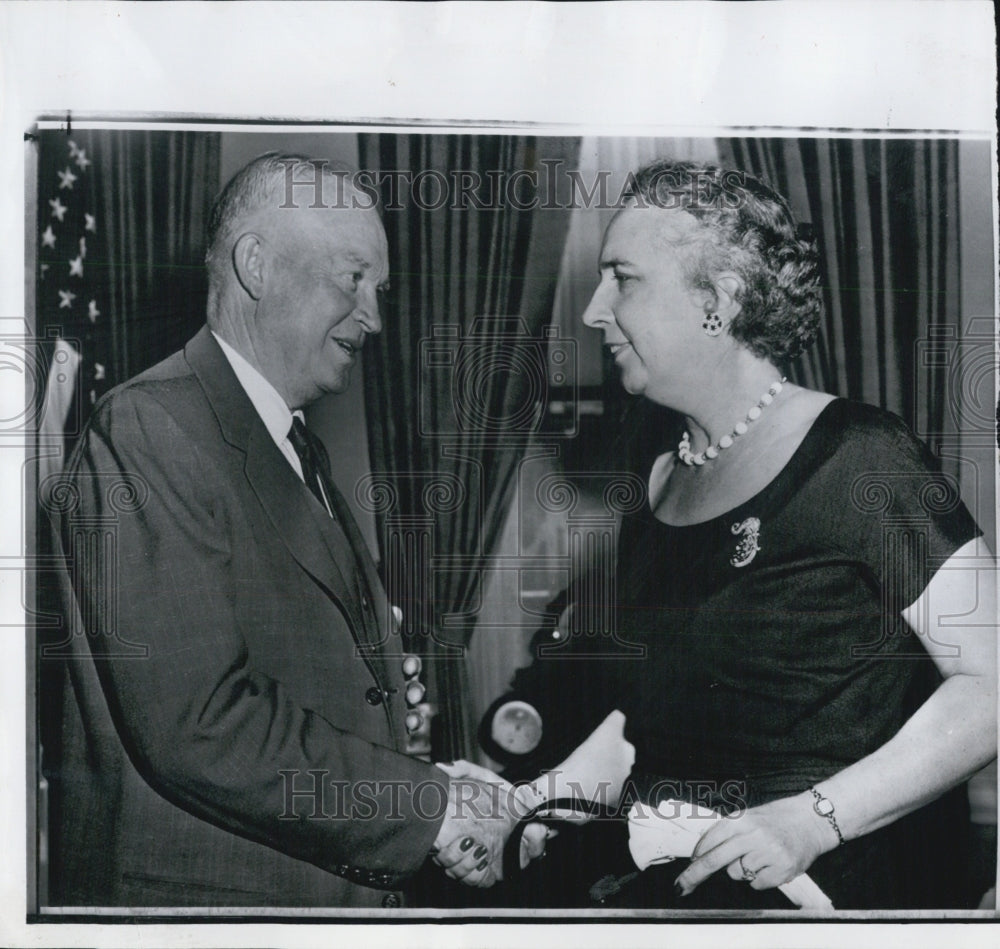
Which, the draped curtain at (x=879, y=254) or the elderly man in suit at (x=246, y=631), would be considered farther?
the draped curtain at (x=879, y=254)

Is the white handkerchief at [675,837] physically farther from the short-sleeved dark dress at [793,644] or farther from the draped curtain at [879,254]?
the draped curtain at [879,254]

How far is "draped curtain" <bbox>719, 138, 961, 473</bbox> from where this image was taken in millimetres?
2588

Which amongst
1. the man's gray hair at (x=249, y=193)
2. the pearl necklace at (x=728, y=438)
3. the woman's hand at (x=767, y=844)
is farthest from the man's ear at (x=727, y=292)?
the woman's hand at (x=767, y=844)

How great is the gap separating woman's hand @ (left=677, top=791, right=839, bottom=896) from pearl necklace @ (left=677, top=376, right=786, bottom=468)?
0.84 metres

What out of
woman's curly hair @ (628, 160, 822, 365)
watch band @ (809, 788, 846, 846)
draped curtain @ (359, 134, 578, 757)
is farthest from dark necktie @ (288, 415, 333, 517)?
watch band @ (809, 788, 846, 846)

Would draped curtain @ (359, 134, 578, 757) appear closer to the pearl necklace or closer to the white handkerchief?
the pearl necklace

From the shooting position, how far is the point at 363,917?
2.55 metres

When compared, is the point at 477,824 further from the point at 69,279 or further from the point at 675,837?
the point at 69,279

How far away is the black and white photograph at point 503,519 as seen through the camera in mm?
2523

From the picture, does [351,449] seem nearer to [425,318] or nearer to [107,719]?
[425,318]

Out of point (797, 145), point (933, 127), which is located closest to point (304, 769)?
point (797, 145)

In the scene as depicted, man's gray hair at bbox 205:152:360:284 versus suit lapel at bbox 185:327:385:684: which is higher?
man's gray hair at bbox 205:152:360:284

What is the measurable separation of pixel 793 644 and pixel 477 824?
0.88 metres

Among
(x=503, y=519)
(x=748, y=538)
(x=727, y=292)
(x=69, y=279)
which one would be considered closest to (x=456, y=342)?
(x=503, y=519)
